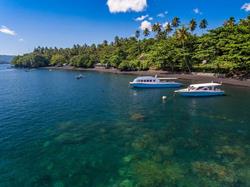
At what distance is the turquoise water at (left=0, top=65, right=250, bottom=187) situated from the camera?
54.1 ft

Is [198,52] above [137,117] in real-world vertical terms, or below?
above

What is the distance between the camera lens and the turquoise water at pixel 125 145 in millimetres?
16500

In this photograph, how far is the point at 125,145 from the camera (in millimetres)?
22609

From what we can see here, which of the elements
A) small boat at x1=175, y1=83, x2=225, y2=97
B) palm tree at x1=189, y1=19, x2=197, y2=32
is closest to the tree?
palm tree at x1=189, y1=19, x2=197, y2=32

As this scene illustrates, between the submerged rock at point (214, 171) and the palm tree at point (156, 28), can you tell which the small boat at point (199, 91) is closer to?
the submerged rock at point (214, 171)

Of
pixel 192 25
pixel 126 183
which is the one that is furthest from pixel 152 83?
pixel 192 25

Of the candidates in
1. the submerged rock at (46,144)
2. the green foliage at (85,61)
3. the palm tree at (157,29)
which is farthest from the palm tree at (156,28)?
the submerged rock at (46,144)

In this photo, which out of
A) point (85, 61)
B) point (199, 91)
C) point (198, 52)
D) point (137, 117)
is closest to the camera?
point (137, 117)

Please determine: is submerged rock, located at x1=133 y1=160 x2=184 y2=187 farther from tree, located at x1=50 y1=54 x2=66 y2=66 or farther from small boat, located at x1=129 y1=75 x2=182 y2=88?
tree, located at x1=50 y1=54 x2=66 y2=66

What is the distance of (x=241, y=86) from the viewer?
199ft

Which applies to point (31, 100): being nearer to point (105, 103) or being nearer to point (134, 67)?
point (105, 103)

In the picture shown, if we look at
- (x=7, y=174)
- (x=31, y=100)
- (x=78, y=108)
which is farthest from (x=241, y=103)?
(x=31, y=100)

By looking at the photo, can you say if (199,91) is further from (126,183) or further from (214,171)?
(126,183)

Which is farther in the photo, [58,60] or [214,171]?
[58,60]
